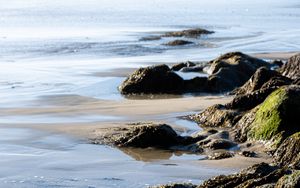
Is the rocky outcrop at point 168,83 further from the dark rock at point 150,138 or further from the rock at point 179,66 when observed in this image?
the dark rock at point 150,138

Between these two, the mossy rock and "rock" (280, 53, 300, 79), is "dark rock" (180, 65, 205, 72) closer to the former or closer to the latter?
"rock" (280, 53, 300, 79)

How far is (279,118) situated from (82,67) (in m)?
12.5

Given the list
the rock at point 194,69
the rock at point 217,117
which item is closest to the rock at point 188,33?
the rock at point 194,69

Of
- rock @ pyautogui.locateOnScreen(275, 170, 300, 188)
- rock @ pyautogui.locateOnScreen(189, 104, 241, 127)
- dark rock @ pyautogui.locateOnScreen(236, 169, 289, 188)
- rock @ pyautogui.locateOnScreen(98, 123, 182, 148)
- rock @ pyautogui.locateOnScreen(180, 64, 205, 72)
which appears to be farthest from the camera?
rock @ pyautogui.locateOnScreen(180, 64, 205, 72)

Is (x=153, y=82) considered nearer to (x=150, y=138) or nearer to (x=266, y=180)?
(x=150, y=138)

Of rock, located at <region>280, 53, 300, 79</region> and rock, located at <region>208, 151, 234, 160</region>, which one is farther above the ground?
rock, located at <region>280, 53, 300, 79</region>

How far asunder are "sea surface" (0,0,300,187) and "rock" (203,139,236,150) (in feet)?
1.46

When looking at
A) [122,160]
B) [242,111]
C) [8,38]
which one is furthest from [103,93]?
[8,38]

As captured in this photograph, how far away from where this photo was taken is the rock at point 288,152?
808cm

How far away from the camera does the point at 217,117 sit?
11.4m

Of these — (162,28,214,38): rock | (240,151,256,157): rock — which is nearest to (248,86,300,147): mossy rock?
(240,151,256,157): rock

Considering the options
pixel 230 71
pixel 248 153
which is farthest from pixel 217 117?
pixel 230 71

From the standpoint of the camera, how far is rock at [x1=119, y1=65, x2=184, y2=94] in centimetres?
1593

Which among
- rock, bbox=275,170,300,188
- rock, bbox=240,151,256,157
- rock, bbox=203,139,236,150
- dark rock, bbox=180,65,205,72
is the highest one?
dark rock, bbox=180,65,205,72
